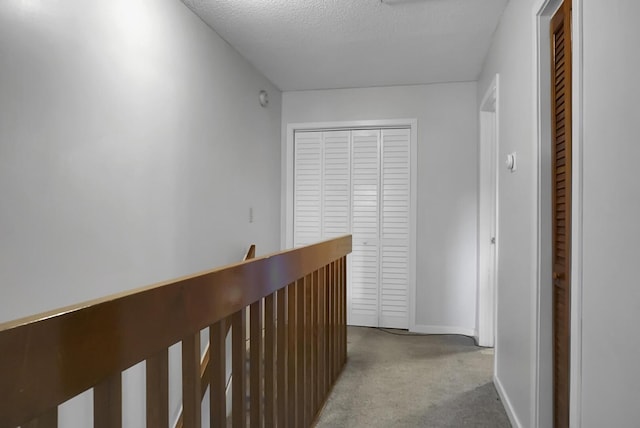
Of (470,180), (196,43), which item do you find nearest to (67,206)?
(196,43)

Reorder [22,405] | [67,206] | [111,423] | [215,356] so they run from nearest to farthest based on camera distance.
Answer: [22,405] < [111,423] < [215,356] < [67,206]

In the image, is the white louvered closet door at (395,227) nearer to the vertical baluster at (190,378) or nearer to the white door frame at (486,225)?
the white door frame at (486,225)

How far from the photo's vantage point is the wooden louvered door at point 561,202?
151cm

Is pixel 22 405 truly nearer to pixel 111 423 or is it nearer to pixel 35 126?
pixel 111 423

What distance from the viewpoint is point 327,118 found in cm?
408

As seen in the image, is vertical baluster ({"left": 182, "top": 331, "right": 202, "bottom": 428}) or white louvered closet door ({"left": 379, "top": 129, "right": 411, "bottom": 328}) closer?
vertical baluster ({"left": 182, "top": 331, "right": 202, "bottom": 428})

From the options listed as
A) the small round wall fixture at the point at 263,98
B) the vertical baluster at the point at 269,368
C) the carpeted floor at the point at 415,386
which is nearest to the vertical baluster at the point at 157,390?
the vertical baluster at the point at 269,368

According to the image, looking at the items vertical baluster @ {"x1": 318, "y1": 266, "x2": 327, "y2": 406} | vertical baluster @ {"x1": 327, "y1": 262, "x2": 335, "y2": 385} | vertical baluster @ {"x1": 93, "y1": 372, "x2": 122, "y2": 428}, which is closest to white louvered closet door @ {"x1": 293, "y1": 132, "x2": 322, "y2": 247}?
vertical baluster @ {"x1": 327, "y1": 262, "x2": 335, "y2": 385}

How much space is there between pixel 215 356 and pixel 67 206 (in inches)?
39.2

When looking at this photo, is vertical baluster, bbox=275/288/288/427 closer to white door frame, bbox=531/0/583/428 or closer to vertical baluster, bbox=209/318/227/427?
vertical baluster, bbox=209/318/227/427

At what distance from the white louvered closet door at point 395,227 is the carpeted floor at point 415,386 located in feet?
1.37

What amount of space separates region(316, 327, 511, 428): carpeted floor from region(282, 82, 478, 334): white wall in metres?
0.33

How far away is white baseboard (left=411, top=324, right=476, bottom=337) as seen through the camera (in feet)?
12.4

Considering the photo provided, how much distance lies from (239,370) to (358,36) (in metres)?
2.35
